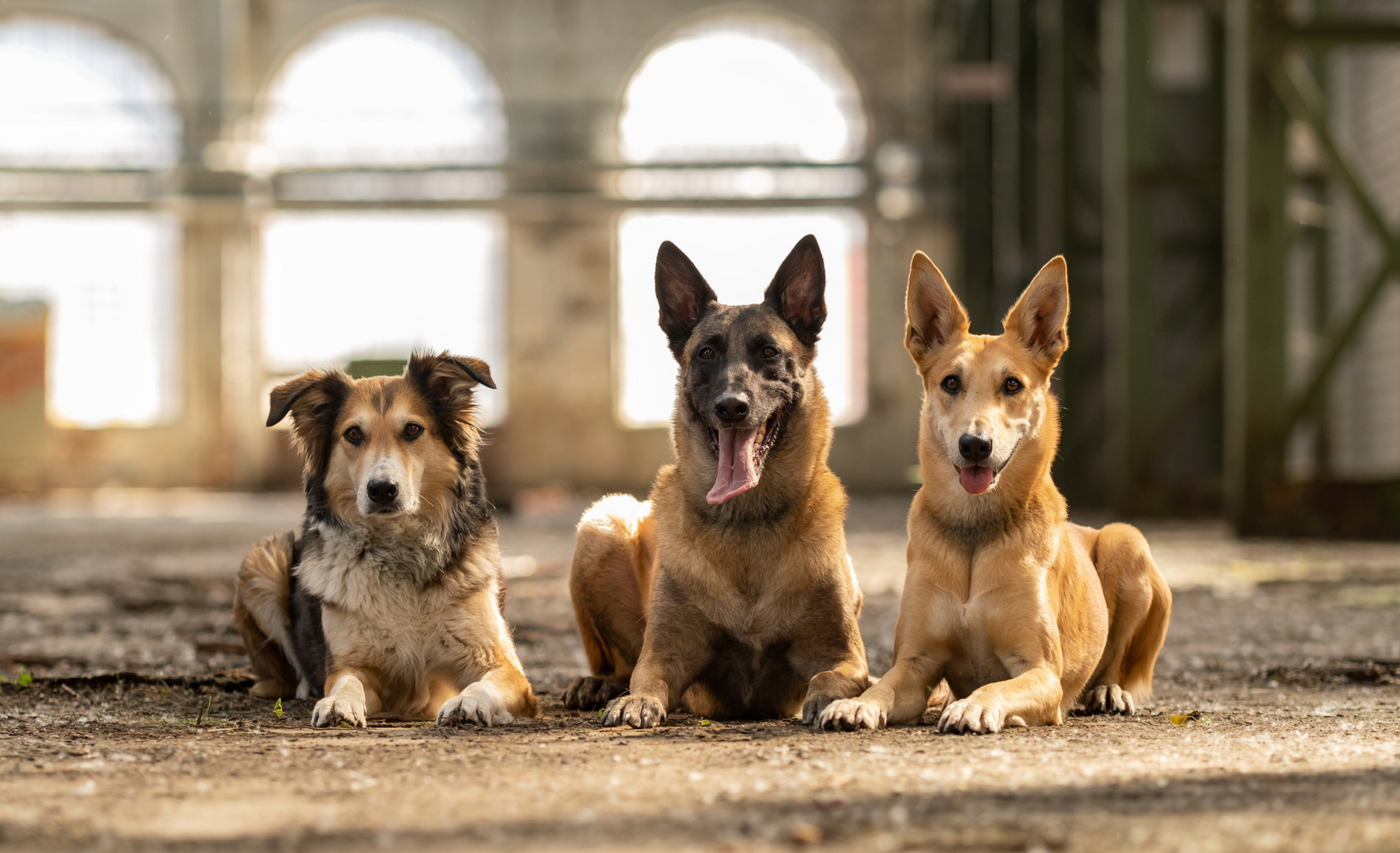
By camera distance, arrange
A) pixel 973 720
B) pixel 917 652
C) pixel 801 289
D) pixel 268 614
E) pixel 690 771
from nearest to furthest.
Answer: pixel 690 771 < pixel 973 720 < pixel 917 652 < pixel 801 289 < pixel 268 614

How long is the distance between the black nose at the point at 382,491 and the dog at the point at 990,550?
1.48 metres

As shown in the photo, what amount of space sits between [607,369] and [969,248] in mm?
7500

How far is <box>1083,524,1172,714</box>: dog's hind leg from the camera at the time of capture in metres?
4.38

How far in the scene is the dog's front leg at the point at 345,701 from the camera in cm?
394

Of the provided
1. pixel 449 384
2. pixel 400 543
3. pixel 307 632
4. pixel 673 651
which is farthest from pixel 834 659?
pixel 307 632

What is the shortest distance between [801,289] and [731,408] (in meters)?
0.61

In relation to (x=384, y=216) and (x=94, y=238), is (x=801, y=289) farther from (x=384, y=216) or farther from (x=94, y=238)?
(x=94, y=238)

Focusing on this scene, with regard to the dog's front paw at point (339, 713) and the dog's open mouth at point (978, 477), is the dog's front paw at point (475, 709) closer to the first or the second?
the dog's front paw at point (339, 713)

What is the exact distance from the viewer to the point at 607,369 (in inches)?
1024

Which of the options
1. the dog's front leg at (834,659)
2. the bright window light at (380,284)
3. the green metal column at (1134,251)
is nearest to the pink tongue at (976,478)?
the dog's front leg at (834,659)

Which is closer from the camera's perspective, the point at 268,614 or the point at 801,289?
the point at 801,289

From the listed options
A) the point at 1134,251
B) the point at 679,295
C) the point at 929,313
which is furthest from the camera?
the point at 1134,251

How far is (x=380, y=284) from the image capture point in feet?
84.5

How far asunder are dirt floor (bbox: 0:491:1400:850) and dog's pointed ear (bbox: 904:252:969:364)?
1.27 metres
